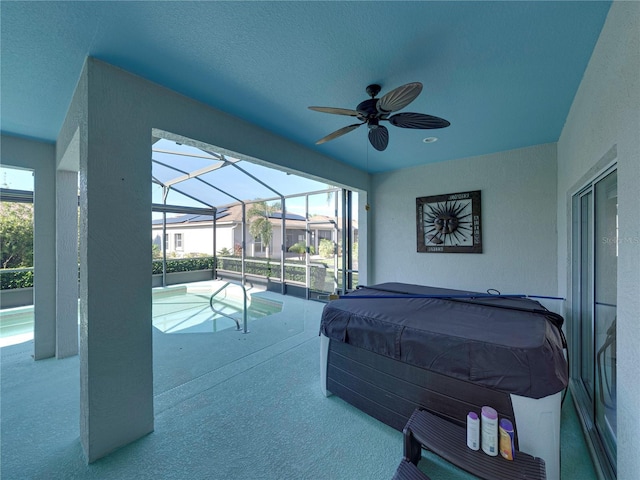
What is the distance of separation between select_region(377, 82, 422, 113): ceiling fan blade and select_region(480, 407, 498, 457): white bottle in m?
1.85

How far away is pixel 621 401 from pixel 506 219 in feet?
9.30

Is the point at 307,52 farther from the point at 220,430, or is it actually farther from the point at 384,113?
the point at 220,430

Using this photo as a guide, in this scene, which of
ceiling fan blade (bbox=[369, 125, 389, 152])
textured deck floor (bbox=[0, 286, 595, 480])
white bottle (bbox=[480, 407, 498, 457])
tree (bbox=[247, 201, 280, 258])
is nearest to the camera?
white bottle (bbox=[480, 407, 498, 457])

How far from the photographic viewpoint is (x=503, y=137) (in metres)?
3.12

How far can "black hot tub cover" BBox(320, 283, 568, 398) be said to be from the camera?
4.58 ft

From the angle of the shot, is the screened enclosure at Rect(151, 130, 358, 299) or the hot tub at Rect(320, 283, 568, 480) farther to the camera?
the screened enclosure at Rect(151, 130, 358, 299)

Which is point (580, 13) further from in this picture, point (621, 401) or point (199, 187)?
point (199, 187)

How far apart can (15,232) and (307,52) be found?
597 centimetres

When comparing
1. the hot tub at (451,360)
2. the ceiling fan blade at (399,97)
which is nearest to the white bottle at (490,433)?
the hot tub at (451,360)

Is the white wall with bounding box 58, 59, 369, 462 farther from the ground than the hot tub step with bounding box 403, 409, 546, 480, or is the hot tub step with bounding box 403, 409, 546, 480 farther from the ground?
the white wall with bounding box 58, 59, 369, 462

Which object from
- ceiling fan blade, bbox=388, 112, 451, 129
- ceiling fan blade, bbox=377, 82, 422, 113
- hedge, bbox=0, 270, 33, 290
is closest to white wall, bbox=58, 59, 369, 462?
ceiling fan blade, bbox=377, 82, 422, 113

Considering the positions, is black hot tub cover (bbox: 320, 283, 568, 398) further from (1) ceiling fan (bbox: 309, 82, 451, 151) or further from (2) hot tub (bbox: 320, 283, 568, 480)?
(1) ceiling fan (bbox: 309, 82, 451, 151)

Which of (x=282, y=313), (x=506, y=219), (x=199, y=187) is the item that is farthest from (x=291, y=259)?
(x=506, y=219)

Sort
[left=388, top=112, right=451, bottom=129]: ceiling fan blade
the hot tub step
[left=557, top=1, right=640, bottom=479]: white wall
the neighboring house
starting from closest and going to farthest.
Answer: [left=557, top=1, right=640, bottom=479]: white wall, the hot tub step, [left=388, top=112, right=451, bottom=129]: ceiling fan blade, the neighboring house
